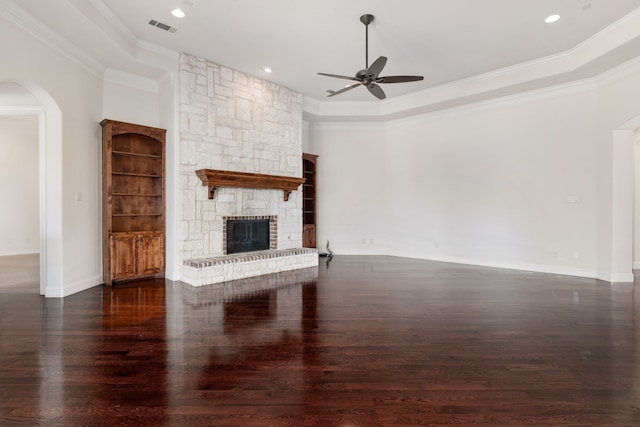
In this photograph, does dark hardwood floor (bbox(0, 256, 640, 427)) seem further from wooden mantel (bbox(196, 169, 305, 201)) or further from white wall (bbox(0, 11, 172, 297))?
wooden mantel (bbox(196, 169, 305, 201))

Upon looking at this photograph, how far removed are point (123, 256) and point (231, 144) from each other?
2.48 metres

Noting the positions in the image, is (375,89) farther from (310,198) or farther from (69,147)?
(69,147)

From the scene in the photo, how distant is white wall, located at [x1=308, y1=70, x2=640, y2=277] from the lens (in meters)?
5.60

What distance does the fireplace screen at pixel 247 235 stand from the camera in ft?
19.4

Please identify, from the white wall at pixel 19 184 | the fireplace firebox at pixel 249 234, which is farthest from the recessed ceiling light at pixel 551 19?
the white wall at pixel 19 184

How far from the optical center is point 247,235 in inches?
244

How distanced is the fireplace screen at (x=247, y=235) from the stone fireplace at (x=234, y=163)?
105 millimetres

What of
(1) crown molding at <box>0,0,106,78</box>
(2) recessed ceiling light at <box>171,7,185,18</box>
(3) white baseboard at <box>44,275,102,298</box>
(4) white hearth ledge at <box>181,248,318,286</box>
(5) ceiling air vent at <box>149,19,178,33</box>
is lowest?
(3) white baseboard at <box>44,275,102,298</box>

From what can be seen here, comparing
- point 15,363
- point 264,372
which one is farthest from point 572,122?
point 15,363

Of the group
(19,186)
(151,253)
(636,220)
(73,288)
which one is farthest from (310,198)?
(19,186)

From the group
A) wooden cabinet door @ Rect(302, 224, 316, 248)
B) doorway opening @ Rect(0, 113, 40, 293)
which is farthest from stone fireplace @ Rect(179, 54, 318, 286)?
doorway opening @ Rect(0, 113, 40, 293)

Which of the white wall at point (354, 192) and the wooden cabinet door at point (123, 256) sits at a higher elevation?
the white wall at point (354, 192)

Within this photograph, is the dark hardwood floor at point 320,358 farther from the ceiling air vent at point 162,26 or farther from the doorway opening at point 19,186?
the doorway opening at point 19,186

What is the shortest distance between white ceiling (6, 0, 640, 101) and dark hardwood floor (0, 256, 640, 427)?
3.33 m
